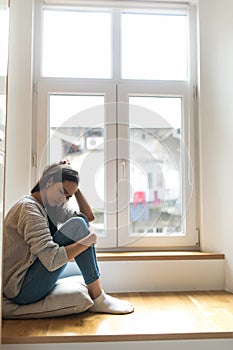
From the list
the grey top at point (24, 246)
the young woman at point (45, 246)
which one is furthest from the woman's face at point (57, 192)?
the grey top at point (24, 246)

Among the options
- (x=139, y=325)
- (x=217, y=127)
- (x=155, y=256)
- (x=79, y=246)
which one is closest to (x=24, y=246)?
(x=79, y=246)

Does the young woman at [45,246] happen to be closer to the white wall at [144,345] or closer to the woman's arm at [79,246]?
the woman's arm at [79,246]

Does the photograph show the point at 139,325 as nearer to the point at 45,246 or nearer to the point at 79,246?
the point at 79,246

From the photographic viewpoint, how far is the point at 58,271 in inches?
62.4

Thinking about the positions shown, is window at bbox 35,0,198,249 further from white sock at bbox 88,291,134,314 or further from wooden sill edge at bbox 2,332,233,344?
wooden sill edge at bbox 2,332,233,344

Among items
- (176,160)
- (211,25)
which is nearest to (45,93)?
(176,160)

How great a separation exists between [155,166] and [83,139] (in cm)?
49

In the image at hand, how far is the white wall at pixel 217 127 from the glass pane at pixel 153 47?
0.53 ft

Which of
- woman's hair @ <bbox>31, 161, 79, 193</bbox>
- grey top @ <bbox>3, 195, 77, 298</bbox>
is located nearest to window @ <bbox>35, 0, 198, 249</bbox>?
woman's hair @ <bbox>31, 161, 79, 193</bbox>

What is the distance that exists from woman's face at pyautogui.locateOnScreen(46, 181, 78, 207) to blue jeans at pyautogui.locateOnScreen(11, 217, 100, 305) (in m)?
0.11

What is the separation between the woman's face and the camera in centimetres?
169

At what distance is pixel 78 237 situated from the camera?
1654mm

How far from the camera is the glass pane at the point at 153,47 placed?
229 cm

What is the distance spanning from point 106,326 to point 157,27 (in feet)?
6.12
